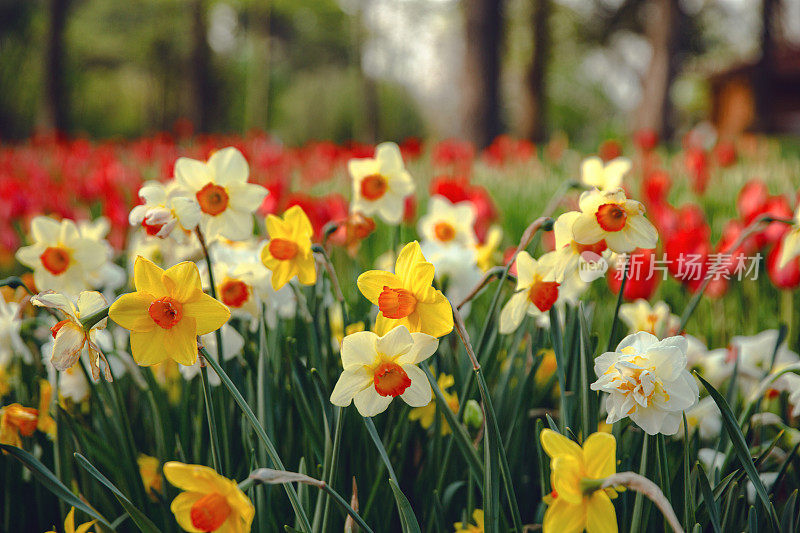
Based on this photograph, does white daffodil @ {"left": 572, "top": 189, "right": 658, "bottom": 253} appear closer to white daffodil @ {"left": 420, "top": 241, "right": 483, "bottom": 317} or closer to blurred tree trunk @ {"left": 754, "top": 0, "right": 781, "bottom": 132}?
white daffodil @ {"left": 420, "top": 241, "right": 483, "bottom": 317}

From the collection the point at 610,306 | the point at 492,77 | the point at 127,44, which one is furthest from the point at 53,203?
the point at 127,44

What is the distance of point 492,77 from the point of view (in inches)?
256

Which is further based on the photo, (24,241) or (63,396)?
(24,241)

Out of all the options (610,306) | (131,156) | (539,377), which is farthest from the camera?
(131,156)

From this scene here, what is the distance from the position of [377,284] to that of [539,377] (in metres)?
0.66

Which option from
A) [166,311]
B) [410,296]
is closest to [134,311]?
[166,311]

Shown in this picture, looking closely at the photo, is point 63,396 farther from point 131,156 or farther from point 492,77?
point 492,77

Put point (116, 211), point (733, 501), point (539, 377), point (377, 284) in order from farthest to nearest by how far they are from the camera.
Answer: point (116, 211) → point (539, 377) → point (733, 501) → point (377, 284)

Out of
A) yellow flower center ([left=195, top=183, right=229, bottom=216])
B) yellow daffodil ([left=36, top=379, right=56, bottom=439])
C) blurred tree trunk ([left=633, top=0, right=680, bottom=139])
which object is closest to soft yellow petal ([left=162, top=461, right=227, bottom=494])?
yellow flower center ([left=195, top=183, right=229, bottom=216])

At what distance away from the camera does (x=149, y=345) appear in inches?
26.2

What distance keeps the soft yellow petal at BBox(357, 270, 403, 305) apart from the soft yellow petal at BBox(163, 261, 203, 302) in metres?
0.17

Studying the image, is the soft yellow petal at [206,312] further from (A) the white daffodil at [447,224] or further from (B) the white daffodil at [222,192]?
(A) the white daffodil at [447,224]

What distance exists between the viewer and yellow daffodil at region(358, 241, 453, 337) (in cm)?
67

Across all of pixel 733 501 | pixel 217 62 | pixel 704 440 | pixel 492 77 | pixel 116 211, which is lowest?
pixel 704 440
